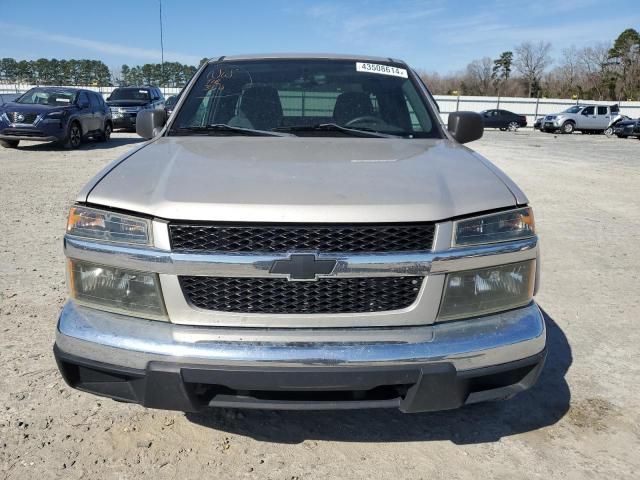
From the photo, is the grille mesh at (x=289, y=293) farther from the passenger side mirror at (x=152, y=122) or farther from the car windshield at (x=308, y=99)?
the passenger side mirror at (x=152, y=122)

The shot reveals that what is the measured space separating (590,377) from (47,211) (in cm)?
670

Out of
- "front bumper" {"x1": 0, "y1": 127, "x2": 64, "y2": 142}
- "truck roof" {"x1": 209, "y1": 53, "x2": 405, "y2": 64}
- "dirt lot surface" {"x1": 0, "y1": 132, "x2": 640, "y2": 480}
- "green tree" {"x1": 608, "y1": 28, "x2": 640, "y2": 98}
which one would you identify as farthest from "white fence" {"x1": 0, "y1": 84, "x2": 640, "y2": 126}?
"dirt lot surface" {"x1": 0, "y1": 132, "x2": 640, "y2": 480}

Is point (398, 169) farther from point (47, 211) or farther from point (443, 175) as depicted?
point (47, 211)

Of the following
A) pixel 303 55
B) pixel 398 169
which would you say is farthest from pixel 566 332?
pixel 303 55

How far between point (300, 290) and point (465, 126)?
1.88 metres

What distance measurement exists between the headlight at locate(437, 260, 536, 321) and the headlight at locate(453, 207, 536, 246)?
0.12 meters

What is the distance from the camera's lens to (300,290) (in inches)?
79.8

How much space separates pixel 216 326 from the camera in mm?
2041

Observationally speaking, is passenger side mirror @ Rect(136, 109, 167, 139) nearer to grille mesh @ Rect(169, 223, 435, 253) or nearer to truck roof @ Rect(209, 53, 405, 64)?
truck roof @ Rect(209, 53, 405, 64)

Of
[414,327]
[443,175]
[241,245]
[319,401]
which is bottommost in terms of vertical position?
[319,401]

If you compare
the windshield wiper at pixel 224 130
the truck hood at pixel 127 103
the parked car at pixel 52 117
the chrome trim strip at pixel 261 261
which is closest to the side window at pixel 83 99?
the parked car at pixel 52 117

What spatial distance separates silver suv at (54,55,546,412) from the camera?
6.47 feet

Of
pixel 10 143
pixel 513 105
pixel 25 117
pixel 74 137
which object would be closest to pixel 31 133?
pixel 25 117

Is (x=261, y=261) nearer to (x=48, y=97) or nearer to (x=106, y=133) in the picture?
(x=48, y=97)
